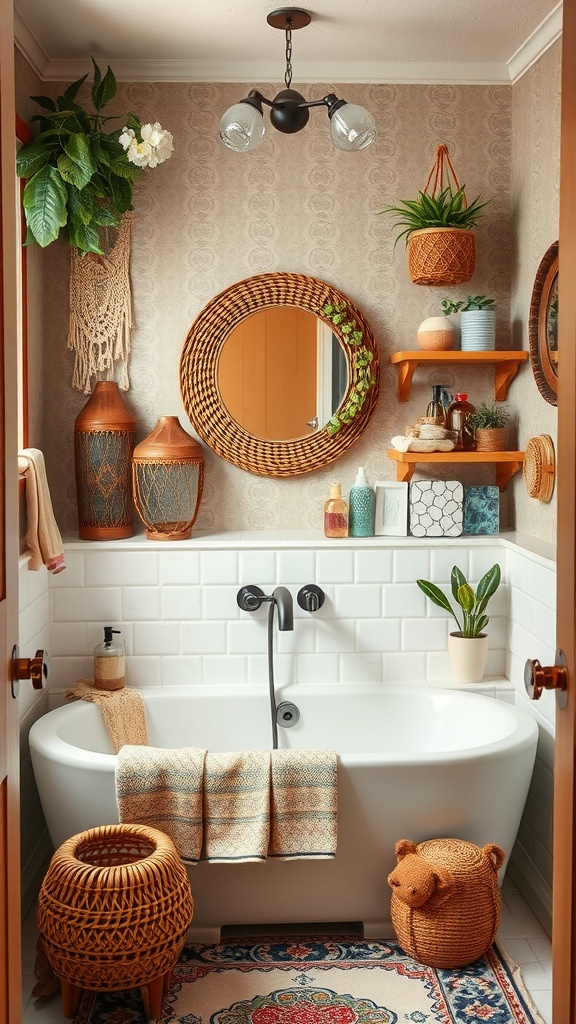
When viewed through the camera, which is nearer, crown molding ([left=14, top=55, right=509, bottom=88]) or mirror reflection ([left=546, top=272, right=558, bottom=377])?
mirror reflection ([left=546, top=272, right=558, bottom=377])

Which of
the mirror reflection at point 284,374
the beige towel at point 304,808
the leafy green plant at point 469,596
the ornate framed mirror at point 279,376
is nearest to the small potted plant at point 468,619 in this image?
the leafy green plant at point 469,596

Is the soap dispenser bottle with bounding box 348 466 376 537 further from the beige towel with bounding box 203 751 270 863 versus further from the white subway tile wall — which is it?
the beige towel with bounding box 203 751 270 863

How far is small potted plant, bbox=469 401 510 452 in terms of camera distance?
3.36m

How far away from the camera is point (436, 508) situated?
3.43 meters

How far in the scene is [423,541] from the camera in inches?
133

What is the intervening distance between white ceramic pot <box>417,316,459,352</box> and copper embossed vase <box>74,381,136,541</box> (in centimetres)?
107

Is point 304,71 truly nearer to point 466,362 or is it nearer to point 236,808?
point 466,362

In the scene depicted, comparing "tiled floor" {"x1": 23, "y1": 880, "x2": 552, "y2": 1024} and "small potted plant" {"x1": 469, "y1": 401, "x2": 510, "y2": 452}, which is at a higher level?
"small potted plant" {"x1": 469, "y1": 401, "x2": 510, "y2": 452}

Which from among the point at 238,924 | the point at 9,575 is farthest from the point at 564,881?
the point at 238,924

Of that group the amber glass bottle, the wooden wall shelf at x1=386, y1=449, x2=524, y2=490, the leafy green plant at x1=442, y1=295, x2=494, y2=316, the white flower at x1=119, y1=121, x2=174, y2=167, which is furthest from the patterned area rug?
the white flower at x1=119, y1=121, x2=174, y2=167

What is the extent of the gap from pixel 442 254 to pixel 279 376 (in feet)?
2.31

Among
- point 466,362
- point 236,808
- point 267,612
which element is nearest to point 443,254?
point 466,362

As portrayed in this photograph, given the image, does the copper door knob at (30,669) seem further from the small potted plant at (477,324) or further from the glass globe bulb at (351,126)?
the small potted plant at (477,324)

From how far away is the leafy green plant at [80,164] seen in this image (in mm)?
3021
